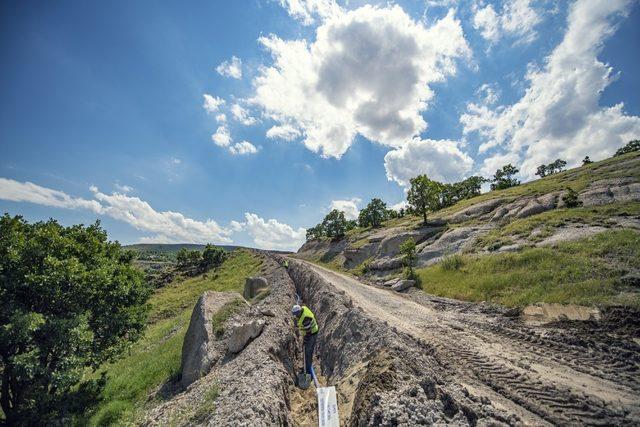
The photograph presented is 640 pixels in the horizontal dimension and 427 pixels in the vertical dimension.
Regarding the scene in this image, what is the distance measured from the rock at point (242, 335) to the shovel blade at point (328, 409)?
5954 mm

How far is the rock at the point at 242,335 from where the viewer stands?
15.3m

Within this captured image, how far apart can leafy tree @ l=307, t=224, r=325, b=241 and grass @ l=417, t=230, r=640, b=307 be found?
9166 centimetres

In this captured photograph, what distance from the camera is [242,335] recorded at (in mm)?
15461

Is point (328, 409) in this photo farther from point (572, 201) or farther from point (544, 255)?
point (572, 201)

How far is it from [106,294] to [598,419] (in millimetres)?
21547

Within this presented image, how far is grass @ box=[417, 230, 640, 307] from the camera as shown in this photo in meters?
18.2

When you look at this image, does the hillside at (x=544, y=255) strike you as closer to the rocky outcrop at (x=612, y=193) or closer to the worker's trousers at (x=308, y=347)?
the rocky outcrop at (x=612, y=193)

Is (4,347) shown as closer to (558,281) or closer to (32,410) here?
(32,410)

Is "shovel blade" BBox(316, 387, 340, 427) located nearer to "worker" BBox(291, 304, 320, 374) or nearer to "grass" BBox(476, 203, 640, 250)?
"worker" BBox(291, 304, 320, 374)

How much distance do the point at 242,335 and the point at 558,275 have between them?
2335 cm

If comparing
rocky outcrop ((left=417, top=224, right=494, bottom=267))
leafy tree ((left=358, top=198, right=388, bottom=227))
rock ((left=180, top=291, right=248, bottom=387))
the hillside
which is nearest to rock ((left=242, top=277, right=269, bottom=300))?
rock ((left=180, top=291, right=248, bottom=387))

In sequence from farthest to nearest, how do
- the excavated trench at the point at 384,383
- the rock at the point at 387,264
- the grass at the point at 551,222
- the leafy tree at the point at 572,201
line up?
the rock at the point at 387,264
the leafy tree at the point at 572,201
the grass at the point at 551,222
the excavated trench at the point at 384,383

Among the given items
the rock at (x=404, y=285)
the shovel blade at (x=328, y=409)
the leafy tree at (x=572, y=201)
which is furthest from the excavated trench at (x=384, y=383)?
the leafy tree at (x=572, y=201)

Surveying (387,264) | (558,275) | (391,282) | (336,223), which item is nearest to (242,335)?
(558,275)
